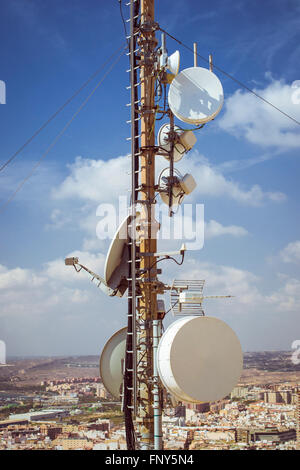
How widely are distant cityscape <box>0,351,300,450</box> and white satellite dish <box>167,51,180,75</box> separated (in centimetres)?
312

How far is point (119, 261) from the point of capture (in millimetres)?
5680

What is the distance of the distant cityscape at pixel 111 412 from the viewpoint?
5.91 meters

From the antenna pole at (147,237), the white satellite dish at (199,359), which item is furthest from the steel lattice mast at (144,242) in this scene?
the white satellite dish at (199,359)

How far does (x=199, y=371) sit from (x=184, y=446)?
167 cm

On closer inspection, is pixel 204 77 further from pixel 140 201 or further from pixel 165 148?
pixel 140 201

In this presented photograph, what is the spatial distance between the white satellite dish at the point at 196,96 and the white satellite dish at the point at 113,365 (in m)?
2.66

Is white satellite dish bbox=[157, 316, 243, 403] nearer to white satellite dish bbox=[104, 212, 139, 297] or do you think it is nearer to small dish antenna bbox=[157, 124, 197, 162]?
white satellite dish bbox=[104, 212, 139, 297]

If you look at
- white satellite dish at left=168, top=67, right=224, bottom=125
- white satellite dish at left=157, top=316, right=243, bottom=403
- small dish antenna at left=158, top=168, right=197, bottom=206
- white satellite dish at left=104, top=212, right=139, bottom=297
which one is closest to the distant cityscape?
white satellite dish at left=157, top=316, right=243, bottom=403

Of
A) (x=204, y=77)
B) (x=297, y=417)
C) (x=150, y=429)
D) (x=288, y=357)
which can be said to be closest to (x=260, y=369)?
(x=288, y=357)

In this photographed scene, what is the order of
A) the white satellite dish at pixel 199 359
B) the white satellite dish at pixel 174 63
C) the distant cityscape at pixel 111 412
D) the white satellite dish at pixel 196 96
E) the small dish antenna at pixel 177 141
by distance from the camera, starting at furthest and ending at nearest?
the distant cityscape at pixel 111 412 → the small dish antenna at pixel 177 141 → the white satellite dish at pixel 174 63 → the white satellite dish at pixel 196 96 → the white satellite dish at pixel 199 359

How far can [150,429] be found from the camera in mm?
5258

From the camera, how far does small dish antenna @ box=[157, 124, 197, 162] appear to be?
575 centimetres

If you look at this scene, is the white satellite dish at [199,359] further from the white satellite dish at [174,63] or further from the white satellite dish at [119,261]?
the white satellite dish at [174,63]

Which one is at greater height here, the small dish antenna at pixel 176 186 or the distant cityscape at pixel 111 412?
the small dish antenna at pixel 176 186
